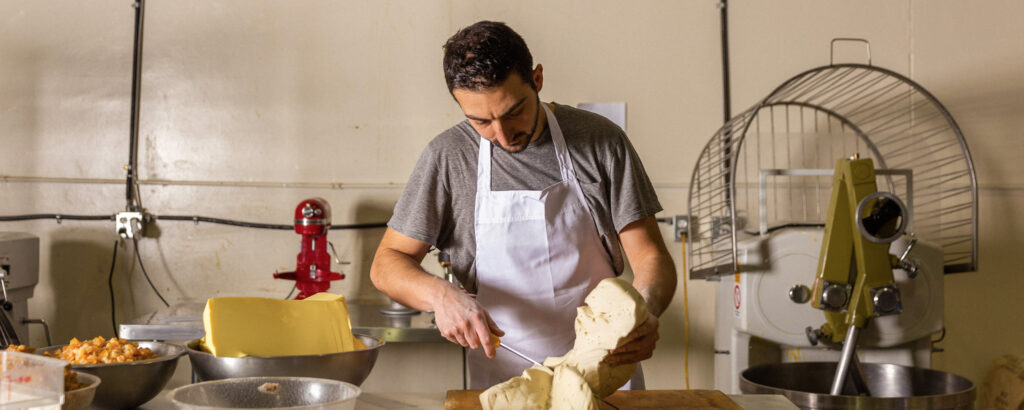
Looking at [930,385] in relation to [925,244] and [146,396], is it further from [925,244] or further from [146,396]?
[146,396]

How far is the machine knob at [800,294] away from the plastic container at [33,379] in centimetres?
167

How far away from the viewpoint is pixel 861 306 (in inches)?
77.5

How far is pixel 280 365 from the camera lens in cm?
128

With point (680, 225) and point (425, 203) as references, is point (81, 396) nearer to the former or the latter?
point (425, 203)

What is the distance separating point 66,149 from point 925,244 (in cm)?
269

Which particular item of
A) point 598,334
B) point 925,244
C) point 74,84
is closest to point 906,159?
point 925,244

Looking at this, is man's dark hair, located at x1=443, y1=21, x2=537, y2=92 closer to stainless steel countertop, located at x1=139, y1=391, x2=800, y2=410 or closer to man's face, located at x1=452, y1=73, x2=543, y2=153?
man's face, located at x1=452, y1=73, x2=543, y2=153

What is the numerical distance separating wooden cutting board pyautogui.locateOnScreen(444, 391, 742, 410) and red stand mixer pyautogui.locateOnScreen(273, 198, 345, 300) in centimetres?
122

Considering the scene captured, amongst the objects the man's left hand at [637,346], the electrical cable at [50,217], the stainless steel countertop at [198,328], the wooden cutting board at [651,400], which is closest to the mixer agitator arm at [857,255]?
the wooden cutting board at [651,400]

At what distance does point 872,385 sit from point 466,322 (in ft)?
4.08

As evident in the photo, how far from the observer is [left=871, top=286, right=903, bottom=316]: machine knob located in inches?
77.0

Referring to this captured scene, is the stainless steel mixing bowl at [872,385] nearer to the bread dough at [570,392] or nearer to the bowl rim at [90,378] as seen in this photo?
the bread dough at [570,392]

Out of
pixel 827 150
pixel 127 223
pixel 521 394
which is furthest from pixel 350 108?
pixel 521 394

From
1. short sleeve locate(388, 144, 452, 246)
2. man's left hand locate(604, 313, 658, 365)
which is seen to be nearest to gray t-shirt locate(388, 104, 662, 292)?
short sleeve locate(388, 144, 452, 246)
